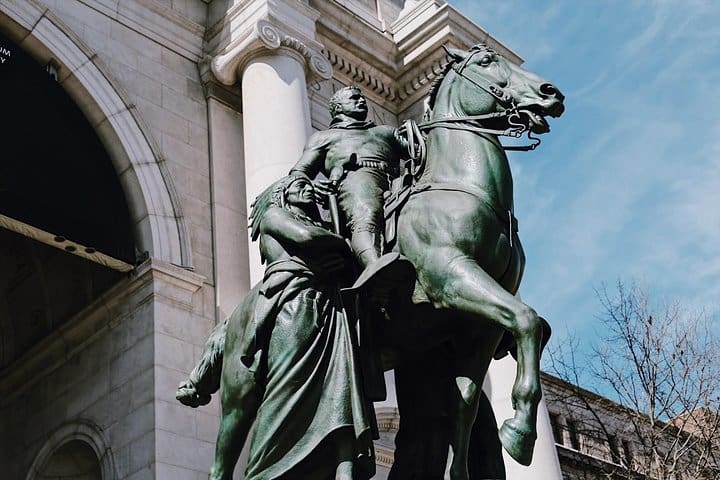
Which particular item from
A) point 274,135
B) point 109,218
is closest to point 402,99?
point 274,135

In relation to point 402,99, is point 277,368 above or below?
below

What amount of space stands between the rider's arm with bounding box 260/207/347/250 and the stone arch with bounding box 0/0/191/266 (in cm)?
845

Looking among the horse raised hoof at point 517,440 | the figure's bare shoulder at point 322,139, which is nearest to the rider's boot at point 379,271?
the figure's bare shoulder at point 322,139

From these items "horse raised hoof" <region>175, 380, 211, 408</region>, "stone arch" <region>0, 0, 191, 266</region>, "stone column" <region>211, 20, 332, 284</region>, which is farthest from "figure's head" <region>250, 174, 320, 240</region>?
"stone arch" <region>0, 0, 191, 266</region>

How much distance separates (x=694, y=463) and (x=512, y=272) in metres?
17.9

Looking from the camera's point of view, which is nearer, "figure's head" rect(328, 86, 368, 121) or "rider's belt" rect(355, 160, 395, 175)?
"rider's belt" rect(355, 160, 395, 175)

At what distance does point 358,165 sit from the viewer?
572 centimetres

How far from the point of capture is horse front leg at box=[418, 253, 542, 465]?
15.4ft

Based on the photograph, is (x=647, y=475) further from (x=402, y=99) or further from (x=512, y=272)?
(x=512, y=272)

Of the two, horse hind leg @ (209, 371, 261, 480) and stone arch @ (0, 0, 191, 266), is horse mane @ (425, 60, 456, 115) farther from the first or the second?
stone arch @ (0, 0, 191, 266)

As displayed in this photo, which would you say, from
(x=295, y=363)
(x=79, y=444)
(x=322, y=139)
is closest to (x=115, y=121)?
(x=79, y=444)

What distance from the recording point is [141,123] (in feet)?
47.1

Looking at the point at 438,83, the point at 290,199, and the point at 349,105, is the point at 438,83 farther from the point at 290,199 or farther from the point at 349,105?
the point at 290,199

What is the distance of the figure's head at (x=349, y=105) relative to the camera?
6.12m
